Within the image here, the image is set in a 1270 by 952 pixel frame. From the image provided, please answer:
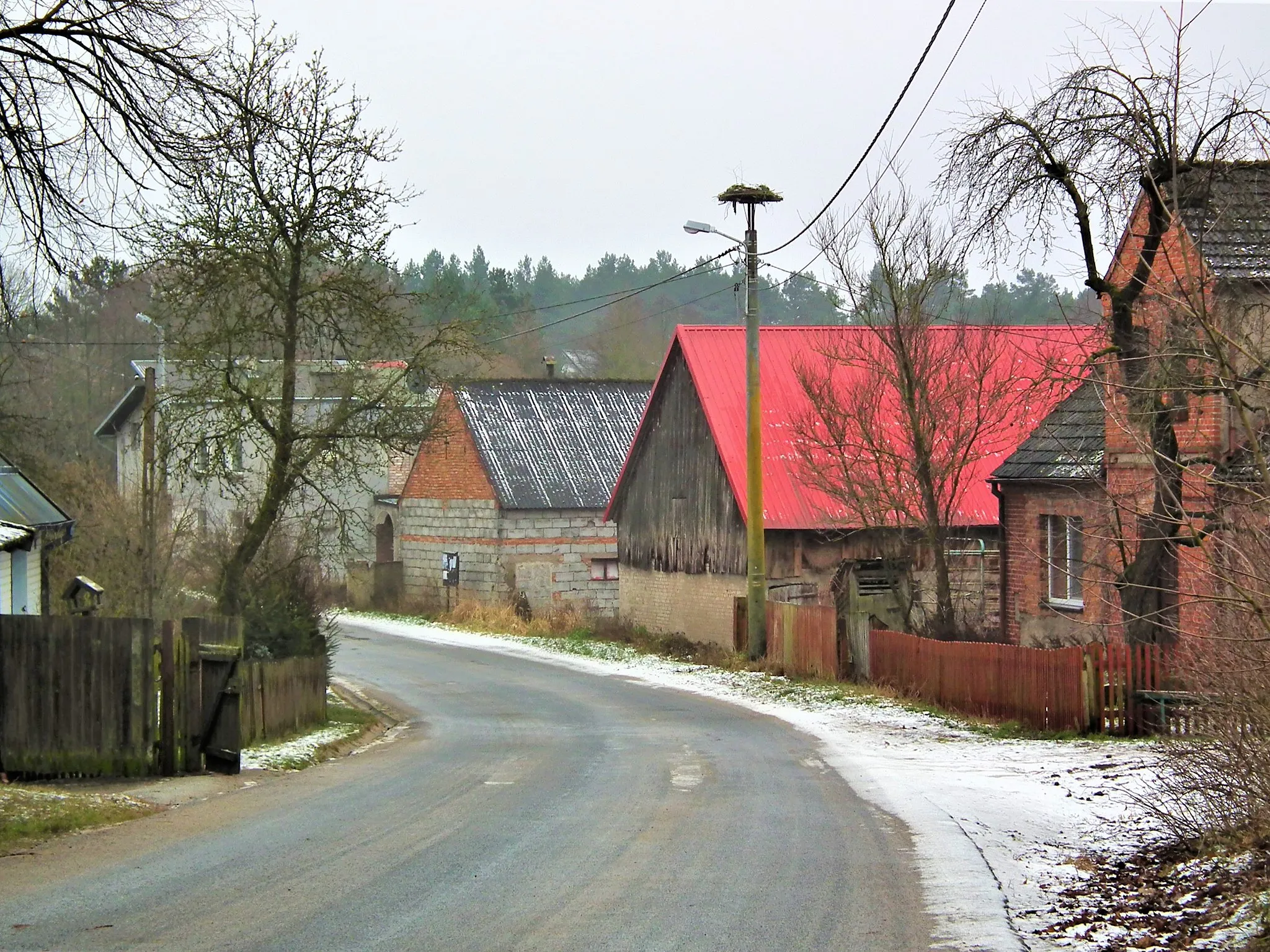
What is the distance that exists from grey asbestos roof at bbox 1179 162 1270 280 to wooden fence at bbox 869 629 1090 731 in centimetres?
526

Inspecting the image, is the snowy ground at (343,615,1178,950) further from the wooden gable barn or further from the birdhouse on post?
Answer: the birdhouse on post

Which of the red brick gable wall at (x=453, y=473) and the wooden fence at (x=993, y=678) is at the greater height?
the red brick gable wall at (x=453, y=473)

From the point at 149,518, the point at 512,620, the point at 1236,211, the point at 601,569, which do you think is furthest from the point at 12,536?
the point at 601,569

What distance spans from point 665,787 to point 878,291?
14290 mm

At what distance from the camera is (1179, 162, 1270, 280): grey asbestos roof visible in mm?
12750

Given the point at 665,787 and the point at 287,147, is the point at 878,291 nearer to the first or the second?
the point at 287,147

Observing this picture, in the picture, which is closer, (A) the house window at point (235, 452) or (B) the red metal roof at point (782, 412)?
(A) the house window at point (235, 452)

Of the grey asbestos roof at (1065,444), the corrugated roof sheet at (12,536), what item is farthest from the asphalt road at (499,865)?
the grey asbestos roof at (1065,444)

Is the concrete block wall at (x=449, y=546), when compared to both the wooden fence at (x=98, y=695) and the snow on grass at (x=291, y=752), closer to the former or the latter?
the snow on grass at (x=291, y=752)

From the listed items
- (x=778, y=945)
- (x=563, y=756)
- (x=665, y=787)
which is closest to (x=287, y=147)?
(x=563, y=756)

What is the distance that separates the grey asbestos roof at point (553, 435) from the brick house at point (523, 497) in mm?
41

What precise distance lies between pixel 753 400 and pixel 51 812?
18501 millimetres

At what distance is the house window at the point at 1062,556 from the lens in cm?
2469

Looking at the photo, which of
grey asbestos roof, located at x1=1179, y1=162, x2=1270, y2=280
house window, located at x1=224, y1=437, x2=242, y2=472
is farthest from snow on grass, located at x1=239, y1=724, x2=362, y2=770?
grey asbestos roof, located at x1=1179, y1=162, x2=1270, y2=280
